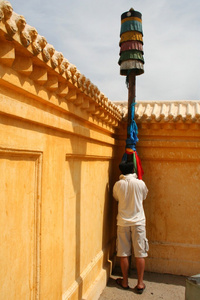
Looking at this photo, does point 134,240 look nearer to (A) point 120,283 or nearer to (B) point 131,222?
(B) point 131,222

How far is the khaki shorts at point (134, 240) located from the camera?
471cm

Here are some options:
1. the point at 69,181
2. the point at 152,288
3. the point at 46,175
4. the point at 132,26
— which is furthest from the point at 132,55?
the point at 152,288

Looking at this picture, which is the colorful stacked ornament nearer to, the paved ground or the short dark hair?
the short dark hair

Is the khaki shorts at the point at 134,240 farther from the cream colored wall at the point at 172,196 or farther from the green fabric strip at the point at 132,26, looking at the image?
the green fabric strip at the point at 132,26

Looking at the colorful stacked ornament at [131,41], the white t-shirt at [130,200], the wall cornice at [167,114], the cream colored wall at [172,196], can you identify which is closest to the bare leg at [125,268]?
the white t-shirt at [130,200]

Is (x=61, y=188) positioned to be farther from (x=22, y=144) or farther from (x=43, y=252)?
(x=22, y=144)

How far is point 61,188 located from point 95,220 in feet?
5.40

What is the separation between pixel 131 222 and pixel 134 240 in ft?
1.00

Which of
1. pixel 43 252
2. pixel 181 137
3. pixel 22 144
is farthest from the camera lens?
pixel 181 137

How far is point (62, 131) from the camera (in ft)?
10.2

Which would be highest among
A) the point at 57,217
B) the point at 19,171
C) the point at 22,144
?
the point at 22,144

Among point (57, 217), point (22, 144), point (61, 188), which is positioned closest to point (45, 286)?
point (57, 217)

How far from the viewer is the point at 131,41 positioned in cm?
427

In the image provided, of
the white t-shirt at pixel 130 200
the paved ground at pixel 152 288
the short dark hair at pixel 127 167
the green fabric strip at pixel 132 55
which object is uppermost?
the green fabric strip at pixel 132 55
